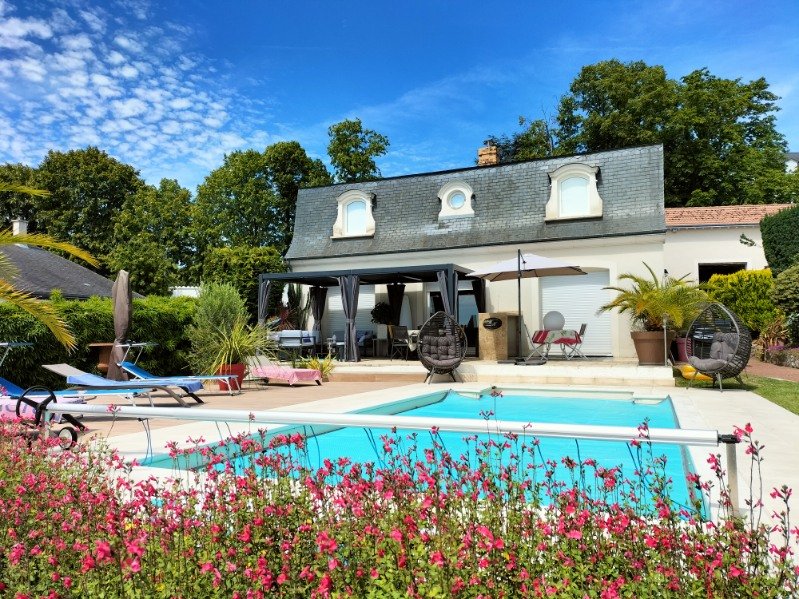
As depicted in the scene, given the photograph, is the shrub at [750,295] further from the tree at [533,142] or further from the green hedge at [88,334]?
the tree at [533,142]

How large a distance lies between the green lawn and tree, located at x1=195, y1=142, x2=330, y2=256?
24.5 metres

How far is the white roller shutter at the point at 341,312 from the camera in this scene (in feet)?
66.7

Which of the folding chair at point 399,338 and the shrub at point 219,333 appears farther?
the folding chair at point 399,338

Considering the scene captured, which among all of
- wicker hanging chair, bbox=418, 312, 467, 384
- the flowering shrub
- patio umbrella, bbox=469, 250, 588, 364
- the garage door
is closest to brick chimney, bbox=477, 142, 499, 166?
the garage door

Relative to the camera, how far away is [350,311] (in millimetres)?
15992

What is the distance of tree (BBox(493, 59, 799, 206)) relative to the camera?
31.1 m

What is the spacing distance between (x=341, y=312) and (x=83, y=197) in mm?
23807

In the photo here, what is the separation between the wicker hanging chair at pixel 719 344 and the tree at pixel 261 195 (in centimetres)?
2413

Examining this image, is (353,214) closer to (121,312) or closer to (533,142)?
(121,312)

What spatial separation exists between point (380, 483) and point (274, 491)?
0.51m

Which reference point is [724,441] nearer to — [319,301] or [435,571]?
[435,571]

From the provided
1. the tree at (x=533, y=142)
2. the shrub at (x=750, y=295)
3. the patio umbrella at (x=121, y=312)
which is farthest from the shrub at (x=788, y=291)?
the tree at (x=533, y=142)

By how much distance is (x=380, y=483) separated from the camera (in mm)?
2574

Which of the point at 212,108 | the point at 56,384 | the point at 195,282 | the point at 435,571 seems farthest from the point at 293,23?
the point at 195,282
